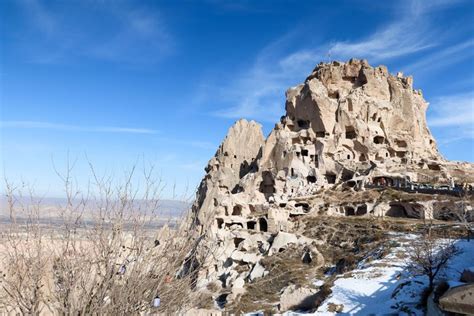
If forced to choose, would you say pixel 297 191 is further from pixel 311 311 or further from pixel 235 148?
pixel 311 311

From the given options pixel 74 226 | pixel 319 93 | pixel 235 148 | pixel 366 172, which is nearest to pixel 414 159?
pixel 366 172

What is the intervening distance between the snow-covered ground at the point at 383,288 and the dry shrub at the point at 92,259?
9518 mm

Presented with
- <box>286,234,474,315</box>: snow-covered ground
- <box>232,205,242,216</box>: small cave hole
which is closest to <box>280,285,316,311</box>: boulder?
<box>286,234,474,315</box>: snow-covered ground

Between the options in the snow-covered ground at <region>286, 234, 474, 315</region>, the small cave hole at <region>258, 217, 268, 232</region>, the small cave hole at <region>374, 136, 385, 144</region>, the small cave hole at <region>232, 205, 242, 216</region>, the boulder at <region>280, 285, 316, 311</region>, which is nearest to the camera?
the snow-covered ground at <region>286, 234, 474, 315</region>

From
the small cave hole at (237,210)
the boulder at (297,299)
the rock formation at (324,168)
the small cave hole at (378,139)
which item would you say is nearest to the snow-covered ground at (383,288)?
the boulder at (297,299)

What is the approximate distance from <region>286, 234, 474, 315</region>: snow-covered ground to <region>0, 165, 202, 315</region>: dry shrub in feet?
31.2

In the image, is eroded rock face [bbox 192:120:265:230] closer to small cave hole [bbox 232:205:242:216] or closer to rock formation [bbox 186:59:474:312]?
rock formation [bbox 186:59:474:312]

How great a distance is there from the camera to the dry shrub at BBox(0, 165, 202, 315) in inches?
177

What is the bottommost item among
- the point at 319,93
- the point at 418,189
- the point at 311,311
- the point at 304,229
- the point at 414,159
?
the point at 311,311

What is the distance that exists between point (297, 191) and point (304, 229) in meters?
12.1

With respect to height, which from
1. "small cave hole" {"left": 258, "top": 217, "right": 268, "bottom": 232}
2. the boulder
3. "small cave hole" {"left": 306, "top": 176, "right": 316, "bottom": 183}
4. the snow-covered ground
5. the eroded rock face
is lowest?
the boulder

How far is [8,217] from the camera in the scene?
4.75m

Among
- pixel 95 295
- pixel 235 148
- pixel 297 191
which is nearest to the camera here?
pixel 95 295

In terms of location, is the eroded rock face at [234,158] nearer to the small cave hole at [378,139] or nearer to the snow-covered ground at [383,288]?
the small cave hole at [378,139]
